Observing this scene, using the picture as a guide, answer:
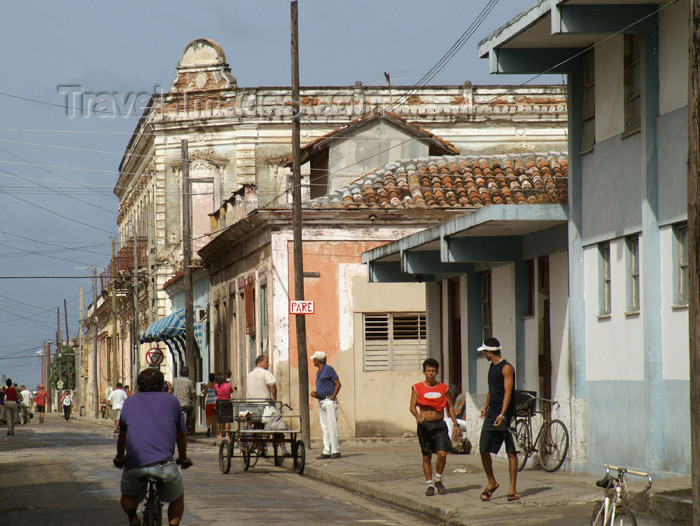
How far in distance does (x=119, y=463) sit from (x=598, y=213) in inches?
351

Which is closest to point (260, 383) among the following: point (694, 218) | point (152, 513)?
point (152, 513)

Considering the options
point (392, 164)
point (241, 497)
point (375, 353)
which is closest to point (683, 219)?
point (241, 497)

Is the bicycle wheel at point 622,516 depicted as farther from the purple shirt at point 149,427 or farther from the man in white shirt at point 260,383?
the man in white shirt at point 260,383

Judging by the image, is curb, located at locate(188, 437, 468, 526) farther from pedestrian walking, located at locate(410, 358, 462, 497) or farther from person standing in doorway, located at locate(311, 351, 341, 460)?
person standing in doorway, located at locate(311, 351, 341, 460)

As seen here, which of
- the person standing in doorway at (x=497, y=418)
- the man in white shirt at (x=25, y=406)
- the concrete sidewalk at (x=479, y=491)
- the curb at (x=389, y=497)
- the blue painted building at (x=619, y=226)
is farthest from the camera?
the man in white shirt at (x=25, y=406)

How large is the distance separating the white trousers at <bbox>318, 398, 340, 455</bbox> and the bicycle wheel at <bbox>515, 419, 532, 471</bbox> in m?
3.87

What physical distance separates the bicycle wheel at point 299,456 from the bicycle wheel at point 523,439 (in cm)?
348

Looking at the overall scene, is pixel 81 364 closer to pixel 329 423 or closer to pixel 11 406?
pixel 11 406

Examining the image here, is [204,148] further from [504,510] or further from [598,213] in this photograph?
[504,510]

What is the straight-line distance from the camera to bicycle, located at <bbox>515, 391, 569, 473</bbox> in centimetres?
1789

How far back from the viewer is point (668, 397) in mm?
14805

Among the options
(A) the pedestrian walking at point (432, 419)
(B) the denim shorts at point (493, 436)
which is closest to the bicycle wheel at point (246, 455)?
(A) the pedestrian walking at point (432, 419)

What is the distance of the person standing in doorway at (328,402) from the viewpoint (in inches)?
858

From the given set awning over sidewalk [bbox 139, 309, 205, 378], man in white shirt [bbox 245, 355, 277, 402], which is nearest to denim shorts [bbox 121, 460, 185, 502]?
man in white shirt [bbox 245, 355, 277, 402]
